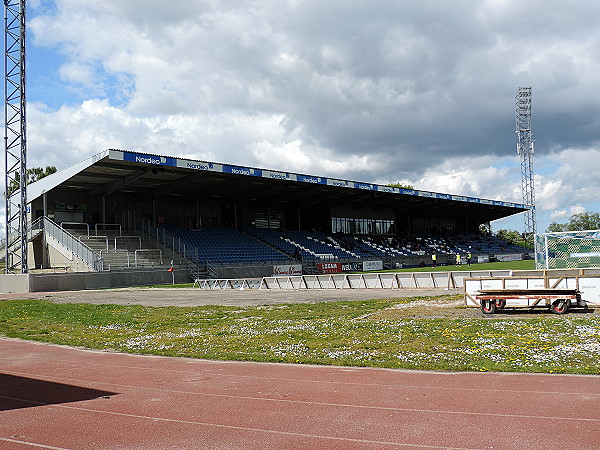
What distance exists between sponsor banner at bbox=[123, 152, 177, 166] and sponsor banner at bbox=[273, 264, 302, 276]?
500 inches

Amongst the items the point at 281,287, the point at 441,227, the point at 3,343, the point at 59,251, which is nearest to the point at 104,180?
the point at 59,251

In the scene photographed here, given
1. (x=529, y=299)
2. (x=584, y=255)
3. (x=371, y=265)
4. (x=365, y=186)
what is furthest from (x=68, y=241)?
(x=529, y=299)

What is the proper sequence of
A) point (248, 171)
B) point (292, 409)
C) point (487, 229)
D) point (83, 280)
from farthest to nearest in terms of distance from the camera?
point (487, 229) < point (248, 171) < point (83, 280) < point (292, 409)

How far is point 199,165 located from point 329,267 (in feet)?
57.5

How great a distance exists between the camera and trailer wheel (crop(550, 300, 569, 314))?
570 inches

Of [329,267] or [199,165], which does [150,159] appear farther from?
[329,267]

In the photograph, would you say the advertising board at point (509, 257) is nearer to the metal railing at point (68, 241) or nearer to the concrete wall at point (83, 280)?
the concrete wall at point (83, 280)

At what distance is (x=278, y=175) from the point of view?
47969 millimetres

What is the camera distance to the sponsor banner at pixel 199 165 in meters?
40.4

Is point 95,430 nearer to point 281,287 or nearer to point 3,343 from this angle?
point 3,343

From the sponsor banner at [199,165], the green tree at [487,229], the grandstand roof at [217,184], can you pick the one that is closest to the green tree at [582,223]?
the green tree at [487,229]

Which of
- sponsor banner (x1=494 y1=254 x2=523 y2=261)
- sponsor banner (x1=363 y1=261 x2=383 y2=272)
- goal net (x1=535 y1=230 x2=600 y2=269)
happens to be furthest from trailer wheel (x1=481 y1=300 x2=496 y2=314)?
sponsor banner (x1=494 y1=254 x2=523 y2=261)

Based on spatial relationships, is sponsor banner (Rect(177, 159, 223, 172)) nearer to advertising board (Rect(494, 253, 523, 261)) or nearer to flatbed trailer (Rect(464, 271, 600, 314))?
flatbed trailer (Rect(464, 271, 600, 314))

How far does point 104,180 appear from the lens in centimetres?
4512
